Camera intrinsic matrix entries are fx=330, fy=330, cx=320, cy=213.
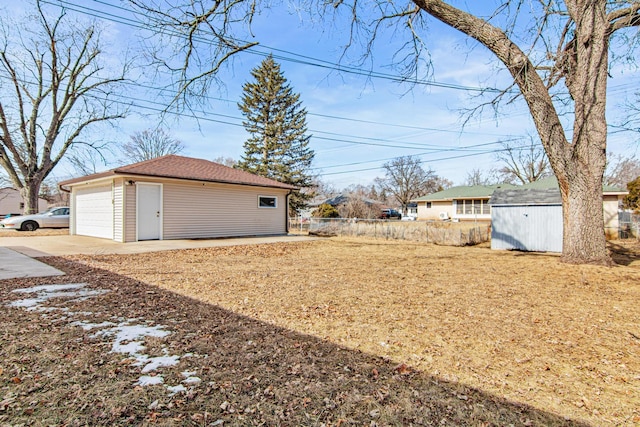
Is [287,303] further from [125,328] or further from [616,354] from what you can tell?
[616,354]

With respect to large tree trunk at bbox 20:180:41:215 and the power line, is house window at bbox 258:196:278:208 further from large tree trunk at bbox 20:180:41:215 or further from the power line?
large tree trunk at bbox 20:180:41:215

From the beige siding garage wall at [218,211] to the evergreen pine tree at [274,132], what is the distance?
12.5 meters

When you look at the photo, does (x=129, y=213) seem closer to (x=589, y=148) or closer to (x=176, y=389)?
(x=176, y=389)

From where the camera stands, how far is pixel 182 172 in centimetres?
1281

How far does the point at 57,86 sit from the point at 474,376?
976 inches

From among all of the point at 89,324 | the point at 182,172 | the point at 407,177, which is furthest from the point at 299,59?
the point at 407,177

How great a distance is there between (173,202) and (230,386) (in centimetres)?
1128

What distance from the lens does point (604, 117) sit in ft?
25.4

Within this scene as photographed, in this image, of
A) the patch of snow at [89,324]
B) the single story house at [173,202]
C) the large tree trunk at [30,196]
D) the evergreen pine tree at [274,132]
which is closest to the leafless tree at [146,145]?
the evergreen pine tree at [274,132]

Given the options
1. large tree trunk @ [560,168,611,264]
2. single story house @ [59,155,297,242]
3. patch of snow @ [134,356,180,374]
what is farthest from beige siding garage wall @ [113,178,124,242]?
large tree trunk @ [560,168,611,264]

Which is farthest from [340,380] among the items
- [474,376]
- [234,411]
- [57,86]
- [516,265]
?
[57,86]

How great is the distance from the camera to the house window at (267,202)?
1555 centimetres

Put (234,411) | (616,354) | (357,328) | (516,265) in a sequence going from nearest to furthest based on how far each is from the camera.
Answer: (234,411)
(616,354)
(357,328)
(516,265)

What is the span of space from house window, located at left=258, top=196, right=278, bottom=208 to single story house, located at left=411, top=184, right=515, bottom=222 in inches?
781
